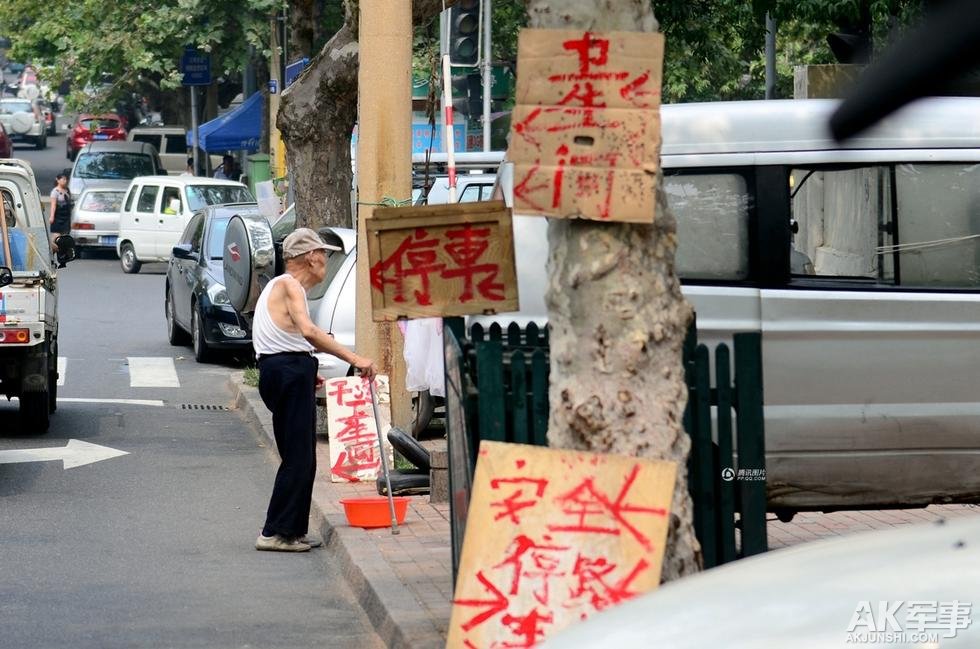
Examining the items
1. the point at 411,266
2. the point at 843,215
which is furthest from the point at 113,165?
the point at 411,266

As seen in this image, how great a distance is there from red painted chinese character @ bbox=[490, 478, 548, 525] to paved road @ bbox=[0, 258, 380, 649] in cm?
206

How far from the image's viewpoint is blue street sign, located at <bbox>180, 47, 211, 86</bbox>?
39.3 meters

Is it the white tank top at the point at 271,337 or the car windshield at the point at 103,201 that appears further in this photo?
the car windshield at the point at 103,201

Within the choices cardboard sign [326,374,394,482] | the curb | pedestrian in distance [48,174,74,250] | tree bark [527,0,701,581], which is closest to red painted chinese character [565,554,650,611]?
tree bark [527,0,701,581]

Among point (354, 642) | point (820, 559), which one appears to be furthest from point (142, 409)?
point (820, 559)

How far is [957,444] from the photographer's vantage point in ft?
24.2

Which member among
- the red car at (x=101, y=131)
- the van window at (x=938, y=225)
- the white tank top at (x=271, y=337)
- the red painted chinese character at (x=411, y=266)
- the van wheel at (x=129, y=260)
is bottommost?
the white tank top at (x=271, y=337)

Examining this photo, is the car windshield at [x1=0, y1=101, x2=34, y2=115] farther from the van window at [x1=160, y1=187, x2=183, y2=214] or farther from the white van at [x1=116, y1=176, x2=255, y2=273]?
the van window at [x1=160, y1=187, x2=183, y2=214]

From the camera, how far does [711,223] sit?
744 cm

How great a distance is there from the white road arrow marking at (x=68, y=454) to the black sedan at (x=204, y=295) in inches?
193

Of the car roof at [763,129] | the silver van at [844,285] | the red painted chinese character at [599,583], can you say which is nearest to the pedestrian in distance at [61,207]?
the car roof at [763,129]

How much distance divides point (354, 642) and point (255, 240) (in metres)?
6.95

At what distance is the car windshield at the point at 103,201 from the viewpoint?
111 feet

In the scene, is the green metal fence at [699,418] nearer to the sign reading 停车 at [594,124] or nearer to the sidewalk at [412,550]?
the sign reading 停车 at [594,124]
